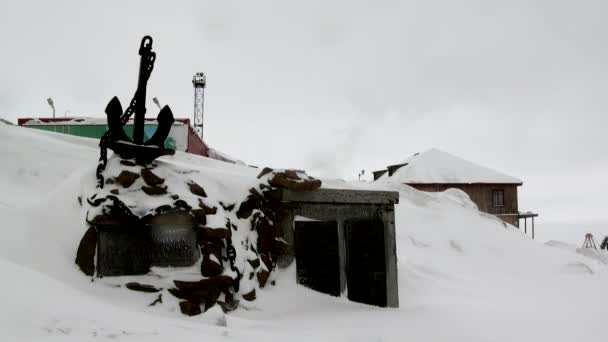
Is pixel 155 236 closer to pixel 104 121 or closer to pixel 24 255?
pixel 24 255

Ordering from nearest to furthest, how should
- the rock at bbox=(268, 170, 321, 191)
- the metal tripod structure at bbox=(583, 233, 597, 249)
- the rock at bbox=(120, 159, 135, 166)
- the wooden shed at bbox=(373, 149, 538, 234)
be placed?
the rock at bbox=(120, 159, 135, 166) → the rock at bbox=(268, 170, 321, 191) → the wooden shed at bbox=(373, 149, 538, 234) → the metal tripod structure at bbox=(583, 233, 597, 249)

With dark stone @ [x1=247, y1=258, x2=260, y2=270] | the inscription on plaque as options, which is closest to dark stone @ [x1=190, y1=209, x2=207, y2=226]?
the inscription on plaque

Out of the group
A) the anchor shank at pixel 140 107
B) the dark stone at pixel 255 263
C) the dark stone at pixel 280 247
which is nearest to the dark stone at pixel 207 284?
the dark stone at pixel 255 263

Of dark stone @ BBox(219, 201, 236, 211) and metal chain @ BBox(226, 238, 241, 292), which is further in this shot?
dark stone @ BBox(219, 201, 236, 211)

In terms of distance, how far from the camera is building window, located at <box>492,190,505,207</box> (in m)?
30.9

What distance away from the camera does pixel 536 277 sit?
11.5 m

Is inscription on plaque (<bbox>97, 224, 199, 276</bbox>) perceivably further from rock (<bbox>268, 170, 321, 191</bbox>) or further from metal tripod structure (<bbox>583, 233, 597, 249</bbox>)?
metal tripod structure (<bbox>583, 233, 597, 249</bbox>)

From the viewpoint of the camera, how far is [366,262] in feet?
19.8

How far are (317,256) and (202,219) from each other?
1.68m

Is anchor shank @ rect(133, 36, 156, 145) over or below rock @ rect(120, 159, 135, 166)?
over

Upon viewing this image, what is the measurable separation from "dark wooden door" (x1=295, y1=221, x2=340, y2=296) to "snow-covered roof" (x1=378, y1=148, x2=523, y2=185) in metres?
25.1

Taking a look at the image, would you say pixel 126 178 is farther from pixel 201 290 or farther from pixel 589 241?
pixel 589 241

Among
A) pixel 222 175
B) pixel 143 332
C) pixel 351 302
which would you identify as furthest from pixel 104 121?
pixel 143 332

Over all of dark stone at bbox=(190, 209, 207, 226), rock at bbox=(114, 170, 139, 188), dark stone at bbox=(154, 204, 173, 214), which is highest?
rock at bbox=(114, 170, 139, 188)
